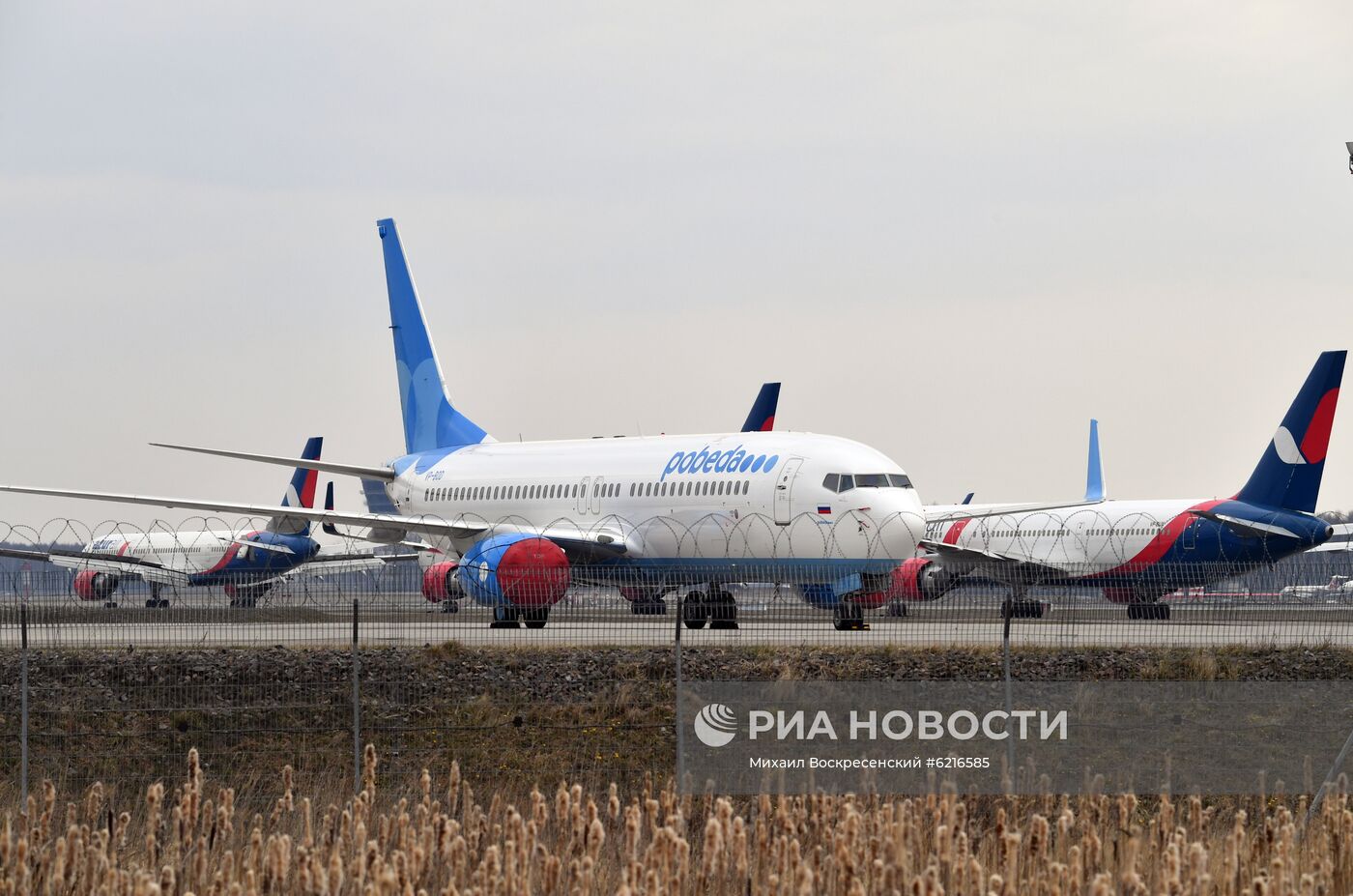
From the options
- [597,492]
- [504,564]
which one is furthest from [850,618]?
[597,492]

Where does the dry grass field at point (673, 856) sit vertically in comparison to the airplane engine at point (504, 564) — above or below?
below

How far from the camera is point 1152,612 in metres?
20.7

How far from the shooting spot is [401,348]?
40.3 m

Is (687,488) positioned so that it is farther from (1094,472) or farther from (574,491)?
(1094,472)

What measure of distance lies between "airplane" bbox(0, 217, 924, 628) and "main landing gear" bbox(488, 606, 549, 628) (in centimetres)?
7

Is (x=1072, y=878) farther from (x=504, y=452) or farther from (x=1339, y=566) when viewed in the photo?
(x=504, y=452)

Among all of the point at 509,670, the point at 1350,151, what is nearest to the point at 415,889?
the point at 1350,151

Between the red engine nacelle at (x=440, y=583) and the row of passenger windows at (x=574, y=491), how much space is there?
8.97 feet

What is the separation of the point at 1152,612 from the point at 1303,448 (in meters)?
16.9

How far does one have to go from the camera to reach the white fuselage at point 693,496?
2705 cm

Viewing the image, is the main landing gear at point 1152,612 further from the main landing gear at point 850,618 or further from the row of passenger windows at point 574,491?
the row of passenger windows at point 574,491

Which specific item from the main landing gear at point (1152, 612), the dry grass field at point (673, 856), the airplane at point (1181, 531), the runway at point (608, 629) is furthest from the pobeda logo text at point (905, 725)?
the airplane at point (1181, 531)

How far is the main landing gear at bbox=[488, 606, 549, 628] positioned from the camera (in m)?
20.8

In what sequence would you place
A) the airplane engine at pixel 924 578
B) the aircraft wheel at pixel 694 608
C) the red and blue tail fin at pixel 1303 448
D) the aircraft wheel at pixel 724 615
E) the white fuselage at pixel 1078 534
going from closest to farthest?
the aircraft wheel at pixel 724 615
the aircraft wheel at pixel 694 608
the red and blue tail fin at pixel 1303 448
the airplane engine at pixel 924 578
the white fuselage at pixel 1078 534
